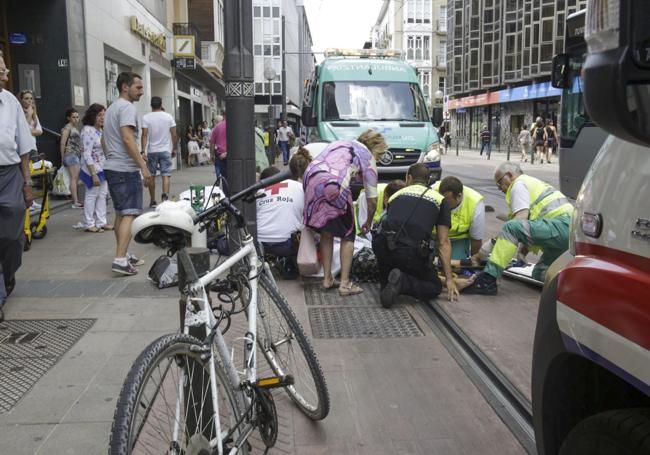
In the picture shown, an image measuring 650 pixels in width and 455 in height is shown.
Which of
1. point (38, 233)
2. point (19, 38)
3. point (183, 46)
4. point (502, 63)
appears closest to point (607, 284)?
point (38, 233)

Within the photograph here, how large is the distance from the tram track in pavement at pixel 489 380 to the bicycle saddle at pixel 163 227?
1.96 meters

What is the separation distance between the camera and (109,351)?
440cm

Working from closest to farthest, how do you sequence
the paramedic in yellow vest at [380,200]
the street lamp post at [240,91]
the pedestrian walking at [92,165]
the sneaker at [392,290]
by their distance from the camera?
the street lamp post at [240,91]
the sneaker at [392,290]
the paramedic in yellow vest at [380,200]
the pedestrian walking at [92,165]

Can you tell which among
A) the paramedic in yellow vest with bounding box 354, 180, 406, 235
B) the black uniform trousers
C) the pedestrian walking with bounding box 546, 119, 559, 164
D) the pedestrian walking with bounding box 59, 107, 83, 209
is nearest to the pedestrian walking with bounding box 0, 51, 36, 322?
the black uniform trousers

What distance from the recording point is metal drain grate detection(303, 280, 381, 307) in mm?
5844

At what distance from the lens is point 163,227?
98.0 inches

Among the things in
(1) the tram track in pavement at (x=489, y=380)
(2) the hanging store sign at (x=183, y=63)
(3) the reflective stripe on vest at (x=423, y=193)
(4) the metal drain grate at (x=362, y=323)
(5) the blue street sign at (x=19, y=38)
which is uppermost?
(2) the hanging store sign at (x=183, y=63)

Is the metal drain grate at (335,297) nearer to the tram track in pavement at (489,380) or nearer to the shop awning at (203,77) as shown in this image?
the tram track in pavement at (489,380)

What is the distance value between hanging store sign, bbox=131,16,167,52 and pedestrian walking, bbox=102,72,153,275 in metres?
11.8

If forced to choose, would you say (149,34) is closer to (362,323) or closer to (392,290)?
(392,290)

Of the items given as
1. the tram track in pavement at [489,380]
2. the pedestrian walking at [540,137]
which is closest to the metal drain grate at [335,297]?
the tram track in pavement at [489,380]

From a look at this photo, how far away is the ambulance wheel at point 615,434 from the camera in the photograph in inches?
61.5

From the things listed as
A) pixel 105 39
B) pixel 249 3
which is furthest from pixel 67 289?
pixel 105 39

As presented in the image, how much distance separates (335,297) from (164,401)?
3.98 meters
